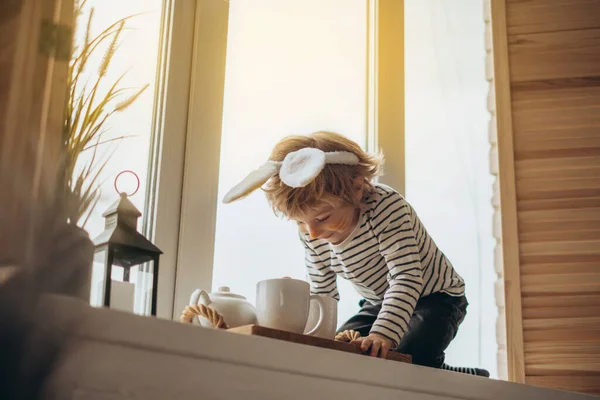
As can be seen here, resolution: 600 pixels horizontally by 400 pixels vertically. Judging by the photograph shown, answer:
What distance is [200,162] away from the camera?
1646 millimetres

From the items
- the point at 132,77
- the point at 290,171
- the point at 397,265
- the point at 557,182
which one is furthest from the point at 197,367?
the point at 557,182

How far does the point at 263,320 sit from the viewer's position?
46.6 inches

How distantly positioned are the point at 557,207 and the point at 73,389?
1.27m

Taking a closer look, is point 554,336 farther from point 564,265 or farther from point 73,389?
point 73,389

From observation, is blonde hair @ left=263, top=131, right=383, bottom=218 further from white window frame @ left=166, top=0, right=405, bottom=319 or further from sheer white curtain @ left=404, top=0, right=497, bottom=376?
sheer white curtain @ left=404, top=0, right=497, bottom=376

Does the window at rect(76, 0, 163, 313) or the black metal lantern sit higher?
the window at rect(76, 0, 163, 313)

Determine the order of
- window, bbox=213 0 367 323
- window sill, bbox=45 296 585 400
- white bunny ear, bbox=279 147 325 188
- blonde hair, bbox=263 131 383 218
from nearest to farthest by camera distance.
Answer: window sill, bbox=45 296 585 400
white bunny ear, bbox=279 147 325 188
blonde hair, bbox=263 131 383 218
window, bbox=213 0 367 323

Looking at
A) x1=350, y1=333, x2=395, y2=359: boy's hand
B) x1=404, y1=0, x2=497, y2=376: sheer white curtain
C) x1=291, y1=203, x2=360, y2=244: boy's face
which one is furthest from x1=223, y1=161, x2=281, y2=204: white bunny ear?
x1=404, y1=0, x2=497, y2=376: sheer white curtain

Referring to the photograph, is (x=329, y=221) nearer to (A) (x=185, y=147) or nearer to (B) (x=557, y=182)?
(A) (x=185, y=147)

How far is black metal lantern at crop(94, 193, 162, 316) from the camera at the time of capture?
118 centimetres

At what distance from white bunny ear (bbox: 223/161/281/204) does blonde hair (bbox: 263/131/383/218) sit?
2.5 inches

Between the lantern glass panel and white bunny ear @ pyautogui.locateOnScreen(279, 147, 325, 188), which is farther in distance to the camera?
white bunny ear @ pyautogui.locateOnScreen(279, 147, 325, 188)

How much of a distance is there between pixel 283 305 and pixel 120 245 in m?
0.27

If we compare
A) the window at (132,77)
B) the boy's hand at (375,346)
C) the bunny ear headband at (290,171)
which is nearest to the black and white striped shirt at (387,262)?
the boy's hand at (375,346)
